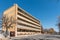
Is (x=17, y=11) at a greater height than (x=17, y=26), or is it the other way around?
(x=17, y=11)

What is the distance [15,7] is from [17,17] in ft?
18.1

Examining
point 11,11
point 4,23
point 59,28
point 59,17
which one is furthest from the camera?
point 59,28

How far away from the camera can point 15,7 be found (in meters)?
62.3

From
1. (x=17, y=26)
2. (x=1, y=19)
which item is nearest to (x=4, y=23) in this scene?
(x=1, y=19)

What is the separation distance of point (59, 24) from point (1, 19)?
3632cm

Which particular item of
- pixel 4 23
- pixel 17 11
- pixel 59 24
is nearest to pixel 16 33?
pixel 4 23

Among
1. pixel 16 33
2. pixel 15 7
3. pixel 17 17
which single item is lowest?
pixel 16 33

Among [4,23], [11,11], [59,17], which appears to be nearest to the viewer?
[4,23]

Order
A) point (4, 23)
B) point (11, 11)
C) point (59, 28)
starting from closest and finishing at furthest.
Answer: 1. point (4, 23)
2. point (11, 11)
3. point (59, 28)

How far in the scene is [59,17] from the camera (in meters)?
72.9

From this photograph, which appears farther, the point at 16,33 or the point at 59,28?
the point at 59,28

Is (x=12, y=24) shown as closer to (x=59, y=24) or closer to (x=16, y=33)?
(x=16, y=33)

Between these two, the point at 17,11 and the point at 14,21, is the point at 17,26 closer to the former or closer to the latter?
the point at 14,21

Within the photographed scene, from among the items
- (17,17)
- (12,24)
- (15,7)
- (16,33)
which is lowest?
(16,33)
